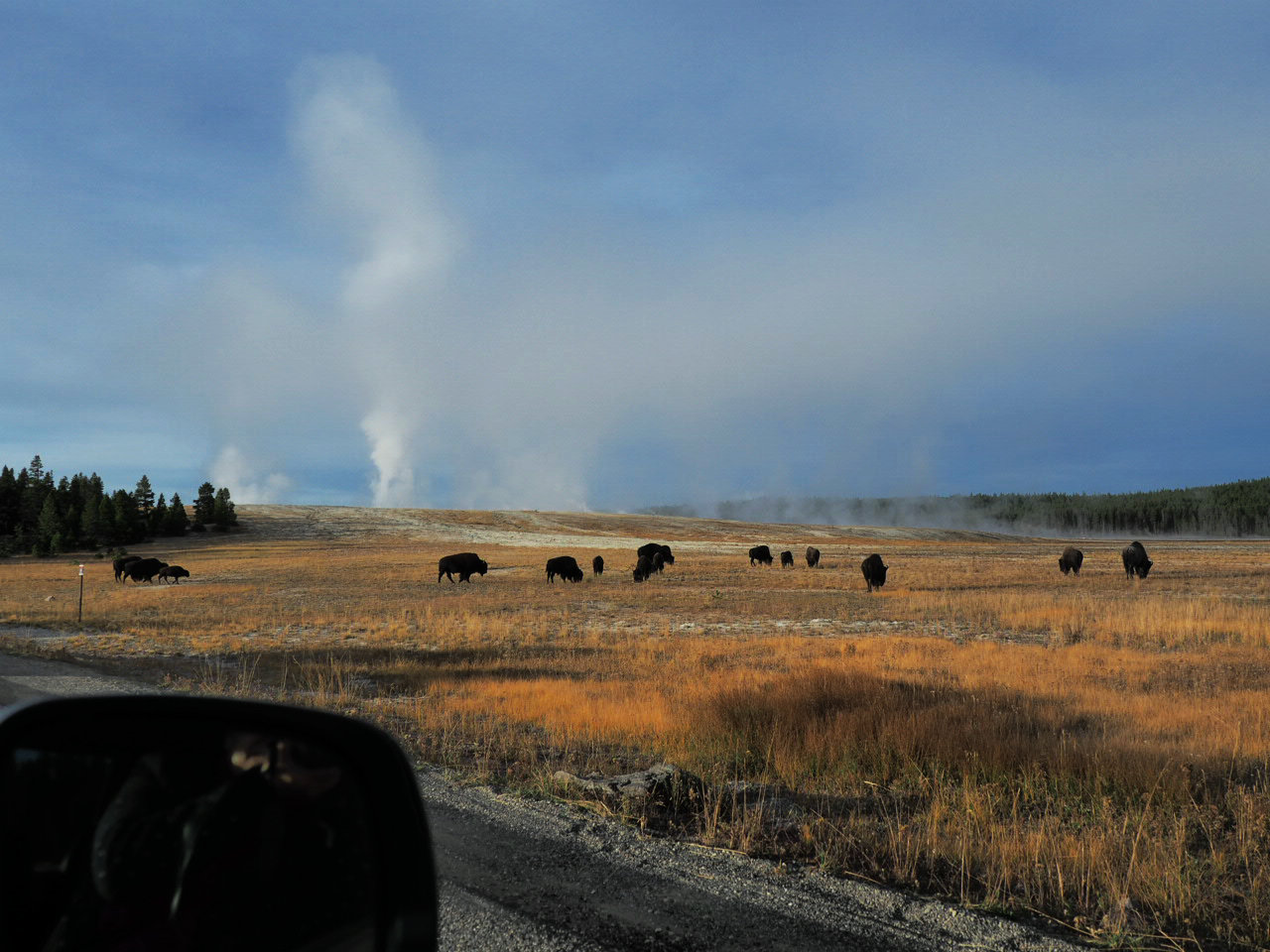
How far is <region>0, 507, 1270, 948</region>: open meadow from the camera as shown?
508 centimetres

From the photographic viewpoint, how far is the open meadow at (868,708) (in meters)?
5.08

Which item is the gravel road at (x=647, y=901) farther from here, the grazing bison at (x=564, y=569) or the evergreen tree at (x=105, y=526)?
the evergreen tree at (x=105, y=526)

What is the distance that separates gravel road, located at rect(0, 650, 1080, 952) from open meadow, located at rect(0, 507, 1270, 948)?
Result: 1.27 feet

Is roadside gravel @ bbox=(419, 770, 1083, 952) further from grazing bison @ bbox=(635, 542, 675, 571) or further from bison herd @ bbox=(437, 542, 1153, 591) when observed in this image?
grazing bison @ bbox=(635, 542, 675, 571)

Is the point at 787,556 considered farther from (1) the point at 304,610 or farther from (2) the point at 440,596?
(1) the point at 304,610

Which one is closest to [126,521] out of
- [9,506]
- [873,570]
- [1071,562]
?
[9,506]

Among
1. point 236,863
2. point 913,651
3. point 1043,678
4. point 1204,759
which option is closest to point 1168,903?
point 1204,759

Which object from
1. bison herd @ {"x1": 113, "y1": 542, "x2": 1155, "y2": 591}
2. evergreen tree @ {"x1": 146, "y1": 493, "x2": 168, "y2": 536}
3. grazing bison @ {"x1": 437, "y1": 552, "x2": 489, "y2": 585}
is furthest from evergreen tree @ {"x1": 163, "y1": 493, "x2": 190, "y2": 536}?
grazing bison @ {"x1": 437, "y1": 552, "x2": 489, "y2": 585}

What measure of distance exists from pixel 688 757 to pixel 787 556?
5091 cm

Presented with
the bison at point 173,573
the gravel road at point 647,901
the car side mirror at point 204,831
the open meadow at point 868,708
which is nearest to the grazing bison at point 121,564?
the bison at point 173,573

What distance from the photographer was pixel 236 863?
68.1 inches

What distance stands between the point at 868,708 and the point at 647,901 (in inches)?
209

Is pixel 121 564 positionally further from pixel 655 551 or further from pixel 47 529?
pixel 47 529

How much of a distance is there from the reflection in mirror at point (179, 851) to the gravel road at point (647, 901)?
95.5 inches
